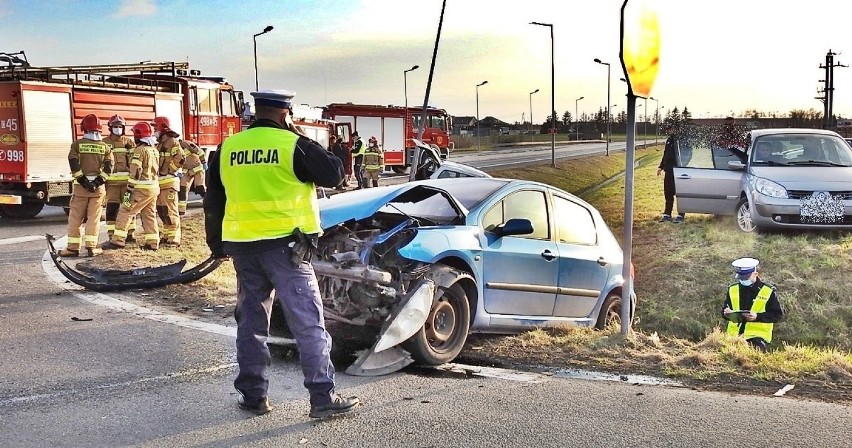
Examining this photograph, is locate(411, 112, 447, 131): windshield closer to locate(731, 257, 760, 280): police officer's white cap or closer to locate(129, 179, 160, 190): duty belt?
locate(129, 179, 160, 190): duty belt

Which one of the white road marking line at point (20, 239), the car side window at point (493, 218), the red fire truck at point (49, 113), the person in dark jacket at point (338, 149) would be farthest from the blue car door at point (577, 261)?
the person in dark jacket at point (338, 149)

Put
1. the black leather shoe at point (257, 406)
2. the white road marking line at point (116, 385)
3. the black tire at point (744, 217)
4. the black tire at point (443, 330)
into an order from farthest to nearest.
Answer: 1. the black tire at point (744, 217)
2. the black tire at point (443, 330)
3. the white road marking line at point (116, 385)
4. the black leather shoe at point (257, 406)

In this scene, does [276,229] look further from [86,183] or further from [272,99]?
[86,183]

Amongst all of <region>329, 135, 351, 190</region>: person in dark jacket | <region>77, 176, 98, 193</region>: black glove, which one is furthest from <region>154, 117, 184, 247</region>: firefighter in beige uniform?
<region>329, 135, 351, 190</region>: person in dark jacket

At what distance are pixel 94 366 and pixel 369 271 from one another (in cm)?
192

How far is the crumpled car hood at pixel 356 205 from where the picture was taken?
568 cm

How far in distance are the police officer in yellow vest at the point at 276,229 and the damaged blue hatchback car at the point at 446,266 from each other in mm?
878

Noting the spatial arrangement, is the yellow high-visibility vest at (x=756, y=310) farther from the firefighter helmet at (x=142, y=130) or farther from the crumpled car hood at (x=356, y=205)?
the firefighter helmet at (x=142, y=130)

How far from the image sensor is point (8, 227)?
44.8 feet

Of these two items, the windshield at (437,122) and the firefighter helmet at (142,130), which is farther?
the windshield at (437,122)

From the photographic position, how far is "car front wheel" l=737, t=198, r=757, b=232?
1203cm

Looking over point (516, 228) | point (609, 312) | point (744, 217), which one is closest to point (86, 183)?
point (516, 228)

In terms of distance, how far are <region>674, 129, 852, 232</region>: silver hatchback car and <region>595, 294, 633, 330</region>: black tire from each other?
15.7 feet

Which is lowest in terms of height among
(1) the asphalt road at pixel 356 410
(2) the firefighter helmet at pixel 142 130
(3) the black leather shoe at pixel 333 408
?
(1) the asphalt road at pixel 356 410
